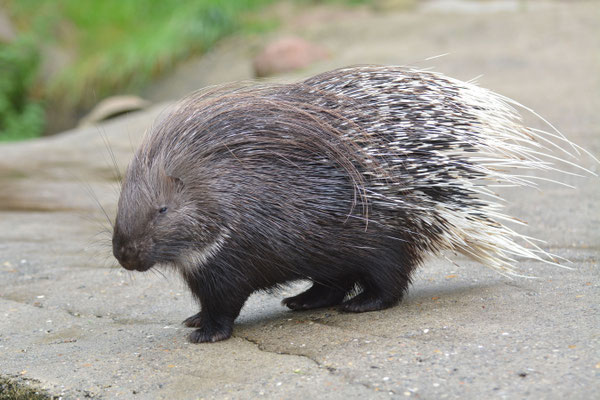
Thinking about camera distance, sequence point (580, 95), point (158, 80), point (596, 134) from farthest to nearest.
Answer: point (158, 80), point (580, 95), point (596, 134)

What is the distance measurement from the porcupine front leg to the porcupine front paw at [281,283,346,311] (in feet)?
1.46

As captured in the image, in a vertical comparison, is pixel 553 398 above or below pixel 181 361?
above

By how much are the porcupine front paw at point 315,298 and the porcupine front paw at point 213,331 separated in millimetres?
457

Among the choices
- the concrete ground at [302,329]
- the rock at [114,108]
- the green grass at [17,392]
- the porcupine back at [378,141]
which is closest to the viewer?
the concrete ground at [302,329]

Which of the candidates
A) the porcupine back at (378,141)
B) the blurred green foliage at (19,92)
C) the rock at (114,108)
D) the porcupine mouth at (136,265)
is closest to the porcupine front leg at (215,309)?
the porcupine mouth at (136,265)

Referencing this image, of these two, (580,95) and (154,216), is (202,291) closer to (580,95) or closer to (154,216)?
(154,216)

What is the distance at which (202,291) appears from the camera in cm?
322

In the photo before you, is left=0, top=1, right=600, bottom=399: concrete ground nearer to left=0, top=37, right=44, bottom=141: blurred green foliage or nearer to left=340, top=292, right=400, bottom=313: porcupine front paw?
left=340, top=292, right=400, bottom=313: porcupine front paw

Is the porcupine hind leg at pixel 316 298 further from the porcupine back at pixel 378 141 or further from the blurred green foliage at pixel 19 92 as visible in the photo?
the blurred green foliage at pixel 19 92

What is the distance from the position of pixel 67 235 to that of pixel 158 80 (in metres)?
9.09

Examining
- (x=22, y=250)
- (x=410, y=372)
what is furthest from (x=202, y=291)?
(x=22, y=250)

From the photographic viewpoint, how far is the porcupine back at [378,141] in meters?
3.18

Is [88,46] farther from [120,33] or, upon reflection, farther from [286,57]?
[286,57]

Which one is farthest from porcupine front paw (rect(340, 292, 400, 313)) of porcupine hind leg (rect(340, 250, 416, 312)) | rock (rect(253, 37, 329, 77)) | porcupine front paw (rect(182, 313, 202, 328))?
rock (rect(253, 37, 329, 77))
